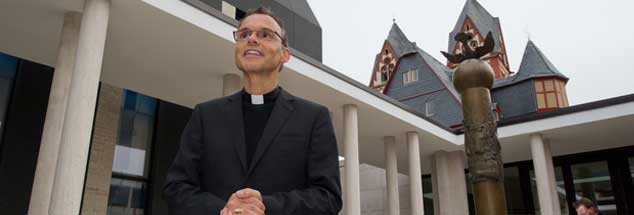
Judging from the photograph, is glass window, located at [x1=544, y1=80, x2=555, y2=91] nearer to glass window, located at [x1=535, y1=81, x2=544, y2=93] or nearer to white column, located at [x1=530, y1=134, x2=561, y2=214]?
glass window, located at [x1=535, y1=81, x2=544, y2=93]

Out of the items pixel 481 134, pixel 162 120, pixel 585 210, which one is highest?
pixel 162 120

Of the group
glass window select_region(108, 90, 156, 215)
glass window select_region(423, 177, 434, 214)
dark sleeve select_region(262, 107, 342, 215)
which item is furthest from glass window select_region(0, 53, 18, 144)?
glass window select_region(423, 177, 434, 214)

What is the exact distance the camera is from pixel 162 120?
13758mm

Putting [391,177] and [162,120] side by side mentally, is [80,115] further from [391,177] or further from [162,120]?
[391,177]

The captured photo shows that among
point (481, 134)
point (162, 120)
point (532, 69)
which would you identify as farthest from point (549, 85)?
point (481, 134)

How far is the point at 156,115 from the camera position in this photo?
1377 cm

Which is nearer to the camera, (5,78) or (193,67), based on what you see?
(193,67)

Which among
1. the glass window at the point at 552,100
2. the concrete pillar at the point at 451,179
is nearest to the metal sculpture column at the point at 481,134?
the concrete pillar at the point at 451,179

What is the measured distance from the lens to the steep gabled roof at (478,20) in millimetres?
38188

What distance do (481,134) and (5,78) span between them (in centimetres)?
1013

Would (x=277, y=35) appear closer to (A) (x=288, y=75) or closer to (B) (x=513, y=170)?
(A) (x=288, y=75)

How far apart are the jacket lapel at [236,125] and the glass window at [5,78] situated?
10522mm

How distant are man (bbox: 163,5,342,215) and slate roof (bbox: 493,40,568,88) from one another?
2810cm

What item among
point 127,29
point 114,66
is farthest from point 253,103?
point 114,66
